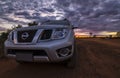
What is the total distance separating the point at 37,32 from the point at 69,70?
1.47 m

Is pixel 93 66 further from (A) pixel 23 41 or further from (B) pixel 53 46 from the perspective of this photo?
(A) pixel 23 41

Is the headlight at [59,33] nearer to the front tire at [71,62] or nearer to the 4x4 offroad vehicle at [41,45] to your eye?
the 4x4 offroad vehicle at [41,45]

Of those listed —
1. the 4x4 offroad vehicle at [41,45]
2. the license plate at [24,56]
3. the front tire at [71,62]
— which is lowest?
the front tire at [71,62]

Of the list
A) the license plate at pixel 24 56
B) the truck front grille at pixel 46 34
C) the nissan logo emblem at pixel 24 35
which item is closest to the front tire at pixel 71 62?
the truck front grille at pixel 46 34

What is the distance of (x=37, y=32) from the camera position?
182 inches

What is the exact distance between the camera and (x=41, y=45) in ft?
14.5

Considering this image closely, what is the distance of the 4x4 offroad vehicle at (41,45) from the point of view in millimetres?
4434

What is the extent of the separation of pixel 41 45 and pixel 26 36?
543 mm

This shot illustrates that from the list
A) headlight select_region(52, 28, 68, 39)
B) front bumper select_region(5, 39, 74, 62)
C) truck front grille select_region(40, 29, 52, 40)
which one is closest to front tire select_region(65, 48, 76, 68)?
front bumper select_region(5, 39, 74, 62)

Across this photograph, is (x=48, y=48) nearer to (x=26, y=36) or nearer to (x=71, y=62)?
(x=26, y=36)

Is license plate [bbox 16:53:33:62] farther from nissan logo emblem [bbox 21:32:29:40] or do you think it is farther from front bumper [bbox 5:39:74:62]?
nissan logo emblem [bbox 21:32:29:40]

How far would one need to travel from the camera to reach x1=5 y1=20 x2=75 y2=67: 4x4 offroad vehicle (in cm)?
443

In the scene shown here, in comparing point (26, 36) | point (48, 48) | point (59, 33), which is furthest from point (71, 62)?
point (26, 36)

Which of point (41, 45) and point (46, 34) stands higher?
point (46, 34)
